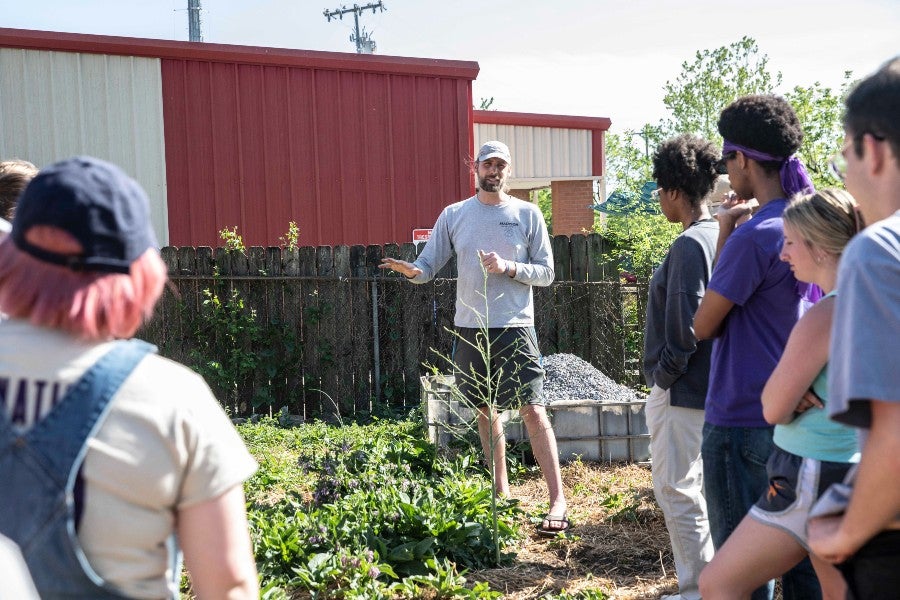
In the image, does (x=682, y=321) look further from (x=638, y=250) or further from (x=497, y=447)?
(x=638, y=250)

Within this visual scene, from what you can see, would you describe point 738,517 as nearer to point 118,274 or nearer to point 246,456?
point 246,456

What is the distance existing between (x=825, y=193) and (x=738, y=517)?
111cm

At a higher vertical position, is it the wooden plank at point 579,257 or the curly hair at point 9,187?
the curly hair at point 9,187

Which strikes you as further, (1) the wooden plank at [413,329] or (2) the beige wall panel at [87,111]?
(2) the beige wall panel at [87,111]

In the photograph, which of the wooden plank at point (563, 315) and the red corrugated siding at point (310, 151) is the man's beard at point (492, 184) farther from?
the red corrugated siding at point (310, 151)

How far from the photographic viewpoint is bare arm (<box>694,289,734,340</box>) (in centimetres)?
291

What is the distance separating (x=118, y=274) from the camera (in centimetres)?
146

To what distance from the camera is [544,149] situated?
62.9ft

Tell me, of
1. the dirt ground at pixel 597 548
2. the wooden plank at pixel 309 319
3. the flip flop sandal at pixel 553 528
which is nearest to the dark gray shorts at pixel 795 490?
the dirt ground at pixel 597 548

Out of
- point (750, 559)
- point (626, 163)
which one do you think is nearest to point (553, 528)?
point (750, 559)

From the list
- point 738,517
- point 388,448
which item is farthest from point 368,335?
point 738,517

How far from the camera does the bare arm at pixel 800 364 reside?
2.19 m

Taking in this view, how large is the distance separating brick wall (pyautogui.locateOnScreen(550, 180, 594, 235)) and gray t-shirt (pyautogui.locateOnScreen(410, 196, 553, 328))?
52.8 feet

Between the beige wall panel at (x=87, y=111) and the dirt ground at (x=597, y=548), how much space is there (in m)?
7.17
